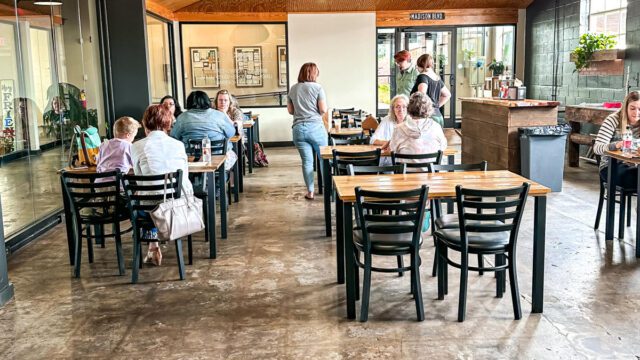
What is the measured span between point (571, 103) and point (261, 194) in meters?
6.13

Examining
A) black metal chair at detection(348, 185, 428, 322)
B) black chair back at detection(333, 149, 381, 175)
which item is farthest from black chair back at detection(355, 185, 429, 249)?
black chair back at detection(333, 149, 381, 175)

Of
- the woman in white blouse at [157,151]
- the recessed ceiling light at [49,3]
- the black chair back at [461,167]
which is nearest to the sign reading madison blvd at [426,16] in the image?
the recessed ceiling light at [49,3]

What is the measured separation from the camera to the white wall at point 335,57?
12.7 meters

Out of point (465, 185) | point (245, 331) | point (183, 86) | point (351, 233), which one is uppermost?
point (183, 86)

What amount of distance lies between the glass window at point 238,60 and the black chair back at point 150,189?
8324 mm

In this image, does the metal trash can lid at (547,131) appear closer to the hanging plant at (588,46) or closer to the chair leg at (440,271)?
the hanging plant at (588,46)

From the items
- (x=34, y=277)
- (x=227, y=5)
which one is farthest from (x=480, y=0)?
(x=34, y=277)

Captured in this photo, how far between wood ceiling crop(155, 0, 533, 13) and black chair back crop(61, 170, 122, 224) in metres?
7.66

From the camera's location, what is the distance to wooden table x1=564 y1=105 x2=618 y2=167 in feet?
28.2

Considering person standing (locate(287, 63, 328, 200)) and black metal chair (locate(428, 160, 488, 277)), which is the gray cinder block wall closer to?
person standing (locate(287, 63, 328, 200))

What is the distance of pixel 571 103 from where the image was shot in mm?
10844

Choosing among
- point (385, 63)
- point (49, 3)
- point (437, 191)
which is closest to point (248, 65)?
point (385, 63)

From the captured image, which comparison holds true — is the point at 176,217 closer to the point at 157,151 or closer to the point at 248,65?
the point at 157,151

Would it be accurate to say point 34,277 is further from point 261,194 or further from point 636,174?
point 636,174
